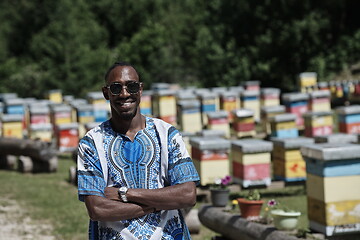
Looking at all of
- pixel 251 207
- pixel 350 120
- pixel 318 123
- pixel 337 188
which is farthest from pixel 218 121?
pixel 251 207

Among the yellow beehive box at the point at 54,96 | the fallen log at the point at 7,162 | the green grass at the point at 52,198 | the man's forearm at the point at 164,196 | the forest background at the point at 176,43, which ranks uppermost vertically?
the forest background at the point at 176,43

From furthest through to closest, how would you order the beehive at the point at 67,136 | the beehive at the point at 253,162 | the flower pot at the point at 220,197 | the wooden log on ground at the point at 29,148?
the beehive at the point at 67,136 → the wooden log on ground at the point at 29,148 → the beehive at the point at 253,162 → the flower pot at the point at 220,197

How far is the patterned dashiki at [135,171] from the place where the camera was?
3154 mm

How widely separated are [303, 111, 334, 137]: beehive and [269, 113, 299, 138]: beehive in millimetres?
505

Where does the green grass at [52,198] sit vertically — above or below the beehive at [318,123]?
below

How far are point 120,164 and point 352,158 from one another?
4389mm

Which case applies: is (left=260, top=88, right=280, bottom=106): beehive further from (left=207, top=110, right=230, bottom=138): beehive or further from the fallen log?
the fallen log

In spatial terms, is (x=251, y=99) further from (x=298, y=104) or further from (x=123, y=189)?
(x=123, y=189)

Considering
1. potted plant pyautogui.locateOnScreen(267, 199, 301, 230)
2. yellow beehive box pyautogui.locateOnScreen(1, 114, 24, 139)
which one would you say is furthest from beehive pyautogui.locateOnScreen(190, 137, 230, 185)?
yellow beehive box pyautogui.locateOnScreen(1, 114, 24, 139)

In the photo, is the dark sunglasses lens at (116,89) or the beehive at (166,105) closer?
the dark sunglasses lens at (116,89)

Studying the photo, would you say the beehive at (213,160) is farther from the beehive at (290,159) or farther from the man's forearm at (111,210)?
the man's forearm at (111,210)

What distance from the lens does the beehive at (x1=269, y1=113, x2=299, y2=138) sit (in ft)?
45.6

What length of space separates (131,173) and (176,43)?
38.4 m

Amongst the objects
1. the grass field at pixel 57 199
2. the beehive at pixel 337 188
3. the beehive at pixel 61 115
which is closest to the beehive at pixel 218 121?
the grass field at pixel 57 199
